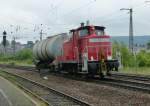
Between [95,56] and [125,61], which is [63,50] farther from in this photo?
[125,61]

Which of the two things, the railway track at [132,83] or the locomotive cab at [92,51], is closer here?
the railway track at [132,83]

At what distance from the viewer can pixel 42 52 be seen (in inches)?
1474

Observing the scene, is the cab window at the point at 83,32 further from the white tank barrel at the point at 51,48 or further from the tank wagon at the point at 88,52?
the white tank barrel at the point at 51,48

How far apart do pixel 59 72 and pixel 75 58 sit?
26.2ft

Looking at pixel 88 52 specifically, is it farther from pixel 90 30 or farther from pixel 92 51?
pixel 90 30

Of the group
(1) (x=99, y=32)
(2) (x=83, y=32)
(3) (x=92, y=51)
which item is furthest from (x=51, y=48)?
(3) (x=92, y=51)

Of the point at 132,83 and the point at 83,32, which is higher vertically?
the point at 83,32

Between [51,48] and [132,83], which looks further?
[51,48]

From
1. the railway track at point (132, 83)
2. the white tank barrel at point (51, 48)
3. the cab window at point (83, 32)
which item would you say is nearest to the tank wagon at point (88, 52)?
the cab window at point (83, 32)

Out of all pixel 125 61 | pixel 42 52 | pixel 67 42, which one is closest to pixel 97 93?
pixel 67 42

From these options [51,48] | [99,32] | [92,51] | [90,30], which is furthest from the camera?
[51,48]

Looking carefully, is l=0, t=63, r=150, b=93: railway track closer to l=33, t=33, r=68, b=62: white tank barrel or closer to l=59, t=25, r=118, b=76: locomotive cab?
l=59, t=25, r=118, b=76: locomotive cab

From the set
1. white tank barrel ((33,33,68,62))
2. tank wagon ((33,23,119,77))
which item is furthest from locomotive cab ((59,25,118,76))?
white tank barrel ((33,33,68,62))

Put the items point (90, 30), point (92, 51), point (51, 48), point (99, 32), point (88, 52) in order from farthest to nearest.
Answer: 1. point (51, 48)
2. point (99, 32)
3. point (90, 30)
4. point (92, 51)
5. point (88, 52)
